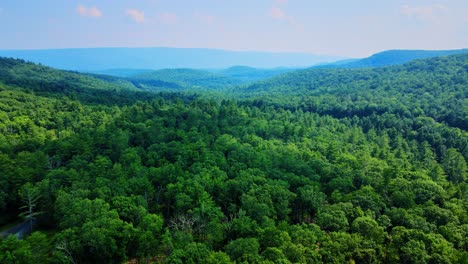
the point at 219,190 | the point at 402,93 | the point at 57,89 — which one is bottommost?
the point at 219,190

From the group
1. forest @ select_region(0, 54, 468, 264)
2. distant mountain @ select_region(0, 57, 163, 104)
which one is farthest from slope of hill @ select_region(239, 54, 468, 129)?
distant mountain @ select_region(0, 57, 163, 104)

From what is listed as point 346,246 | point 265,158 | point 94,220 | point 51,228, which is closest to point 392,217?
point 346,246

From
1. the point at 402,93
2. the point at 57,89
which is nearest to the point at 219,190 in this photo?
the point at 57,89

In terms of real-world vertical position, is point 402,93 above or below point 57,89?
below

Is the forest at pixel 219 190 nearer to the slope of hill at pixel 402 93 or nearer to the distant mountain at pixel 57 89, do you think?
the slope of hill at pixel 402 93

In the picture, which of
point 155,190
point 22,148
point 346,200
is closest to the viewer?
point 346,200

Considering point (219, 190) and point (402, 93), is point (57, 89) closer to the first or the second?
point (219, 190)

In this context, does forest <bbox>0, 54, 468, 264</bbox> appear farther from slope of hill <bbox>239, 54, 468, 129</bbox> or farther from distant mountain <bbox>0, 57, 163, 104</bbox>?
distant mountain <bbox>0, 57, 163, 104</bbox>

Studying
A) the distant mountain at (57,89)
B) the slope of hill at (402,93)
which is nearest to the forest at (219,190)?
the slope of hill at (402,93)

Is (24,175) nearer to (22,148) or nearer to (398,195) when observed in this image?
(22,148)
